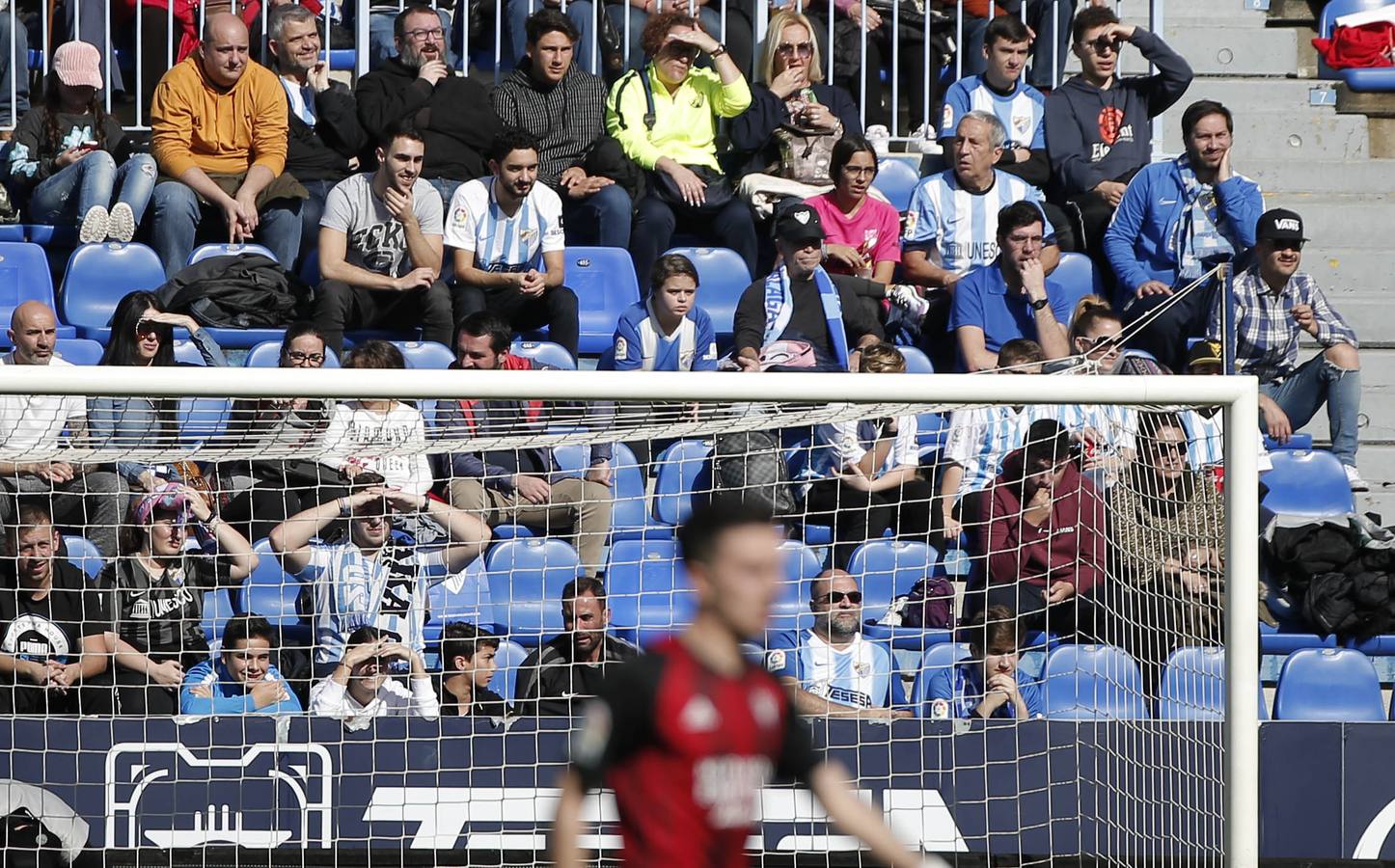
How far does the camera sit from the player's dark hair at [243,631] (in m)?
5.38

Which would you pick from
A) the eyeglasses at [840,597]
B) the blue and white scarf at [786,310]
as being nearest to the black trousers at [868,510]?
the eyeglasses at [840,597]

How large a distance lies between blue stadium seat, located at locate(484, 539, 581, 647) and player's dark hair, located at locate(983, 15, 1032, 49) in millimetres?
3427

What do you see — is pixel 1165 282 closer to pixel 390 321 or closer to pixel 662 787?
pixel 390 321

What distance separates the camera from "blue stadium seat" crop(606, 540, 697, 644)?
5.63 m

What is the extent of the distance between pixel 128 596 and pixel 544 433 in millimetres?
1353

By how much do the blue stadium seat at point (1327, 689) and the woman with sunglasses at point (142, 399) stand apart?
12.1ft

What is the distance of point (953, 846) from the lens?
17.8 feet

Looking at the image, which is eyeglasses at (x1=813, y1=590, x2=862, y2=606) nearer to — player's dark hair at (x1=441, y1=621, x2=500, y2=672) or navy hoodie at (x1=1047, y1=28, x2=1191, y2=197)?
player's dark hair at (x1=441, y1=621, x2=500, y2=672)

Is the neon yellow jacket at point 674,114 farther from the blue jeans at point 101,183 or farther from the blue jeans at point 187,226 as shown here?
the blue jeans at point 101,183

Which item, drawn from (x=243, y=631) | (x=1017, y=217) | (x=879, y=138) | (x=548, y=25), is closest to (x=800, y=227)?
(x=1017, y=217)

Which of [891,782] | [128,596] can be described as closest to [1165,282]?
[891,782]

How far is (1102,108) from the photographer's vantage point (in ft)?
25.9

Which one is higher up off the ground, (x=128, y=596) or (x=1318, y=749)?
(x=128, y=596)

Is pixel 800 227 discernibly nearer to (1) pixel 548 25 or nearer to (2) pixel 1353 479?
(1) pixel 548 25
